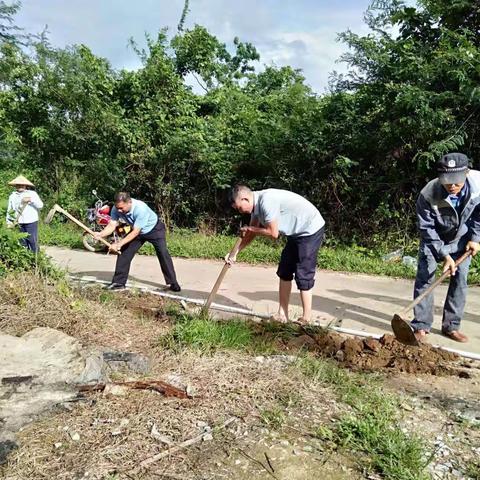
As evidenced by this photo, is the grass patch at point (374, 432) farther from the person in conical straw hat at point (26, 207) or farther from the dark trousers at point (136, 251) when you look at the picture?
the person in conical straw hat at point (26, 207)

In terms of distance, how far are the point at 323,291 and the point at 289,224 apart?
7.51 feet

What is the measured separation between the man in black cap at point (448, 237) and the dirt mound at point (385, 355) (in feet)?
1.57

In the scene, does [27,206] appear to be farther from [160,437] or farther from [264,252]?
[160,437]

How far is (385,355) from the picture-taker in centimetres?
414

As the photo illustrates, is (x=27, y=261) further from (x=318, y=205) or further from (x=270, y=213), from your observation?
(x=318, y=205)

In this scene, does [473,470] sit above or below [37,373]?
above

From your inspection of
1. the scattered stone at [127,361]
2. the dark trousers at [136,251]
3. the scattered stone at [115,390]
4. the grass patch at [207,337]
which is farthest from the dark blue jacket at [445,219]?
the dark trousers at [136,251]

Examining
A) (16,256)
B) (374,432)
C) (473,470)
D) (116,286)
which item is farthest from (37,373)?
(116,286)

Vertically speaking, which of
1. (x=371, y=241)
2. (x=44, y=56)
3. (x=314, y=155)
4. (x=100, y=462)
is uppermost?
(x=44, y=56)

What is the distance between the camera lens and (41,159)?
15211 mm

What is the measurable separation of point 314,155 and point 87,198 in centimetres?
696

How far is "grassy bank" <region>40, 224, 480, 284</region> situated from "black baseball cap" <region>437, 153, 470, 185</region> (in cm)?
339

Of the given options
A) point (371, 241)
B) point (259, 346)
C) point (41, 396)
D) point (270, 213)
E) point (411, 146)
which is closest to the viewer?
point (41, 396)

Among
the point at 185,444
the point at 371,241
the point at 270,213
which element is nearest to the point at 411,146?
the point at 371,241
